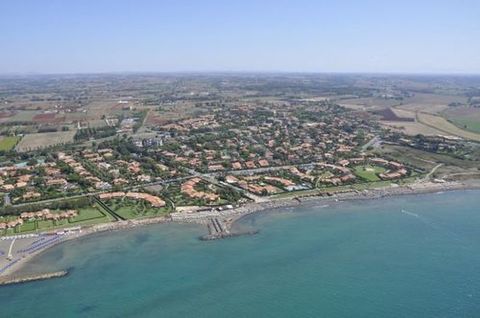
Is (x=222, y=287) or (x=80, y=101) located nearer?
(x=222, y=287)

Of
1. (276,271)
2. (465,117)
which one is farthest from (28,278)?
(465,117)

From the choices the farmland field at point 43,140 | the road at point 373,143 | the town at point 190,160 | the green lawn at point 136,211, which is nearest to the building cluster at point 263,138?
the town at point 190,160

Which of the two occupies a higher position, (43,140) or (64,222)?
(43,140)

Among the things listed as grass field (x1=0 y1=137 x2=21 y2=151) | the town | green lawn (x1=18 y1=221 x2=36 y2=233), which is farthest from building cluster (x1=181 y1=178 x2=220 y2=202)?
grass field (x1=0 y1=137 x2=21 y2=151)

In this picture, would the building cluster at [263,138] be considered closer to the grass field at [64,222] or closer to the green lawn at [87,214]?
the green lawn at [87,214]

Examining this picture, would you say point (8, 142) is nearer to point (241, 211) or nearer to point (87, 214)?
point (87, 214)

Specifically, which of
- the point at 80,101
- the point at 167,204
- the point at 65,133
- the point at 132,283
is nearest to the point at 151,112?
the point at 65,133

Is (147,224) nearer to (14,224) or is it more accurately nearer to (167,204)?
(167,204)
